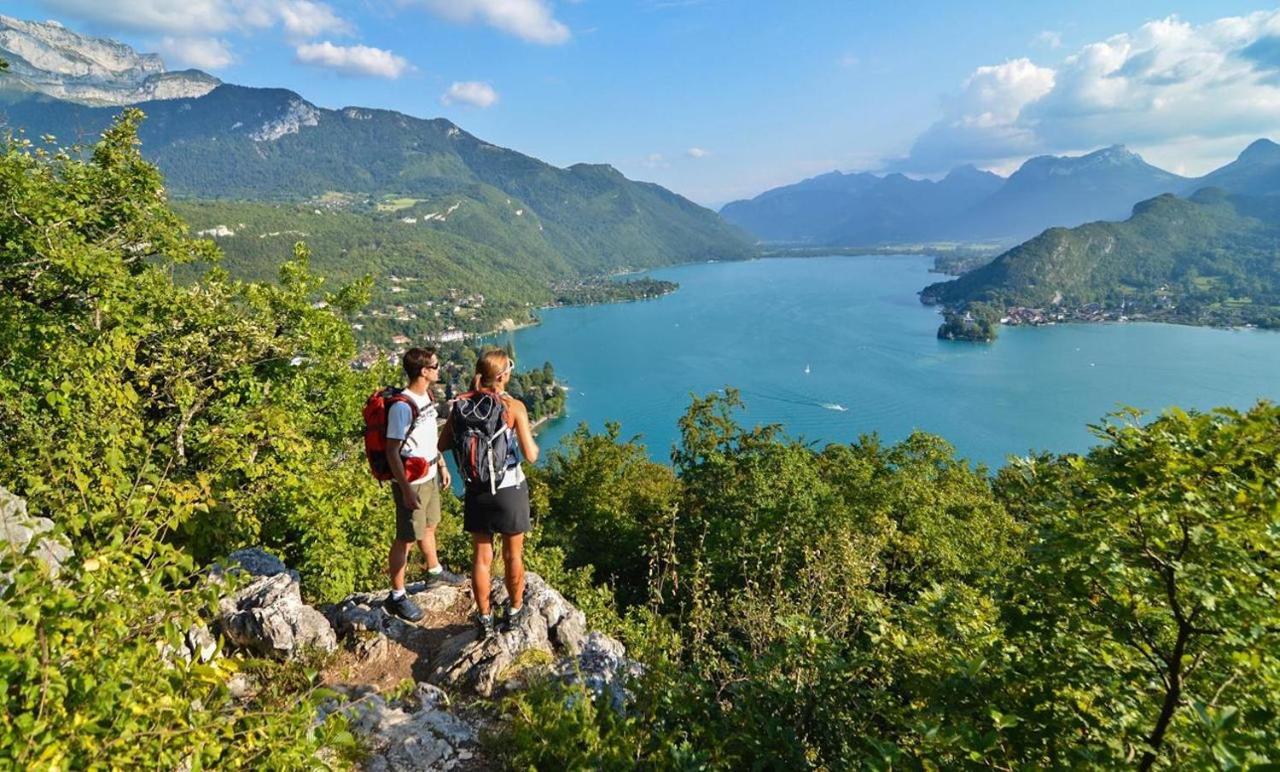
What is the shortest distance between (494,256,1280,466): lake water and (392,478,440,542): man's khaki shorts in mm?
30425

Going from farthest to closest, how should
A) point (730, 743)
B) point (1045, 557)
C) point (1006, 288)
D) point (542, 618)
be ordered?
point (1006, 288)
point (542, 618)
point (730, 743)
point (1045, 557)

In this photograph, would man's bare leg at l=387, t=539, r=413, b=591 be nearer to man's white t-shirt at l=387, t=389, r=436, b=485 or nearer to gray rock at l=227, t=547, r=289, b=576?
man's white t-shirt at l=387, t=389, r=436, b=485

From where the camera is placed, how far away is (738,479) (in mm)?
16234

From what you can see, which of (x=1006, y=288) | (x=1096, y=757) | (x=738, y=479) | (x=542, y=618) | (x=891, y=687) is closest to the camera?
(x=1096, y=757)

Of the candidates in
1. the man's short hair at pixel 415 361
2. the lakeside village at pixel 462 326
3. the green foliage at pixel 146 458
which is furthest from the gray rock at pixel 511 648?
the lakeside village at pixel 462 326

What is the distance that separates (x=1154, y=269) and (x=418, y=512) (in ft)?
625

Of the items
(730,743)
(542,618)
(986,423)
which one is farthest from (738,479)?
(986,423)

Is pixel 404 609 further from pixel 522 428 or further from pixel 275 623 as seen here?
pixel 522 428

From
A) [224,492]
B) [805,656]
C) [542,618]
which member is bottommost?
[542,618]

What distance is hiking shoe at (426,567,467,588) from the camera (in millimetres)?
5520

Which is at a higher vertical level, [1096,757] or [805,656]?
[1096,757]

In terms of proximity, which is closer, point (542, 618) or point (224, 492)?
point (542, 618)

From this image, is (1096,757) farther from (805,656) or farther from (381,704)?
(381,704)

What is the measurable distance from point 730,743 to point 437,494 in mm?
2848
